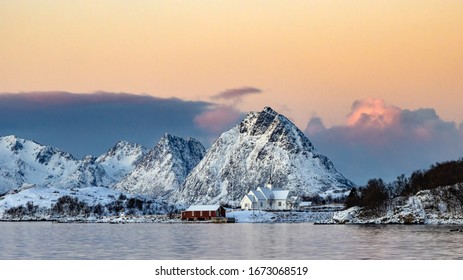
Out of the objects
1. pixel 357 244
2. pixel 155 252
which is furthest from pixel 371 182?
pixel 155 252

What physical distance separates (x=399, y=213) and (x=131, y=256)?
10135cm

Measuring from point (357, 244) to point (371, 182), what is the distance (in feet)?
395

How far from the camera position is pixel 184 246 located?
7788 centimetres

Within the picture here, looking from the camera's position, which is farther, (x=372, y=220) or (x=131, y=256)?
(x=372, y=220)

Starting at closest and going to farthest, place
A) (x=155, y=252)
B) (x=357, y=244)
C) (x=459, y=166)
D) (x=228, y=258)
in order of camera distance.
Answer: (x=228, y=258)
(x=155, y=252)
(x=357, y=244)
(x=459, y=166)

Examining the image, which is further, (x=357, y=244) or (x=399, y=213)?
(x=399, y=213)
